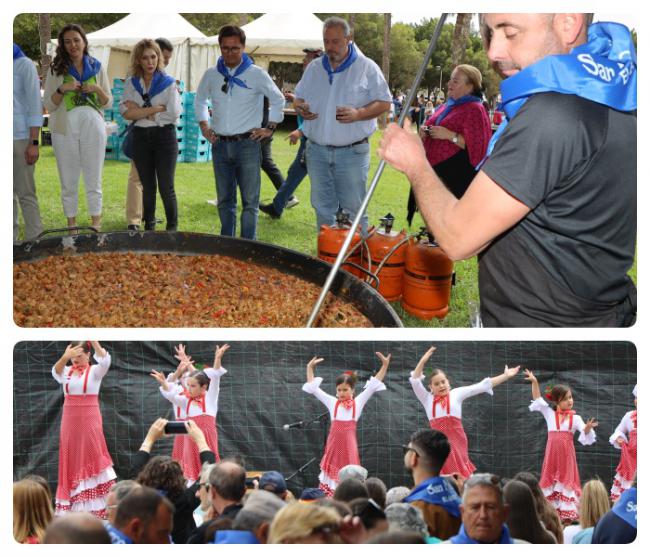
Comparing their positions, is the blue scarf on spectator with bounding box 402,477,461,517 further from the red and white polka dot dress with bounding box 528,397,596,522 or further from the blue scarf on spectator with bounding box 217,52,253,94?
the blue scarf on spectator with bounding box 217,52,253,94

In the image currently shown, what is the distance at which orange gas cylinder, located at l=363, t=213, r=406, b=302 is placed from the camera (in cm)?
384

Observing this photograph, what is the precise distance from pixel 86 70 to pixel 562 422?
3.72 m

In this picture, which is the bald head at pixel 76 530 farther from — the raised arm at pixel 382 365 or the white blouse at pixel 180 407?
the raised arm at pixel 382 365

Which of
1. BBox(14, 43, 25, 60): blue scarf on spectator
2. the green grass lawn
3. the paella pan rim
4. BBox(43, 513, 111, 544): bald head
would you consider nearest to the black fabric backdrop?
BBox(43, 513, 111, 544): bald head

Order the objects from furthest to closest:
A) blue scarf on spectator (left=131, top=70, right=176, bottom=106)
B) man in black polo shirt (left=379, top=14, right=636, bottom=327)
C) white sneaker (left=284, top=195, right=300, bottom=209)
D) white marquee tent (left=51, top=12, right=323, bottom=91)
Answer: white marquee tent (left=51, top=12, right=323, bottom=91) → white sneaker (left=284, top=195, right=300, bottom=209) → blue scarf on spectator (left=131, top=70, right=176, bottom=106) → man in black polo shirt (left=379, top=14, right=636, bottom=327)

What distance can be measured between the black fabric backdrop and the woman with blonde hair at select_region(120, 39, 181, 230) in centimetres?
305

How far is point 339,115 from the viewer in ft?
13.4

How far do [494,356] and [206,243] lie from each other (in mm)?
1623

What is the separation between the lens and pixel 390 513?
1.74 meters

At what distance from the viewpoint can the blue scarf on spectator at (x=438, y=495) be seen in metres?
1.79

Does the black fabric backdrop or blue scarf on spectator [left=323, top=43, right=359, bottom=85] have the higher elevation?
blue scarf on spectator [left=323, top=43, right=359, bottom=85]

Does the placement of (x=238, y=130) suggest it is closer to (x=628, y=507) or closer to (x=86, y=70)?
(x=86, y=70)

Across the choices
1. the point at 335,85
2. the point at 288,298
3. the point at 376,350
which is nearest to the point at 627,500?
the point at 376,350
